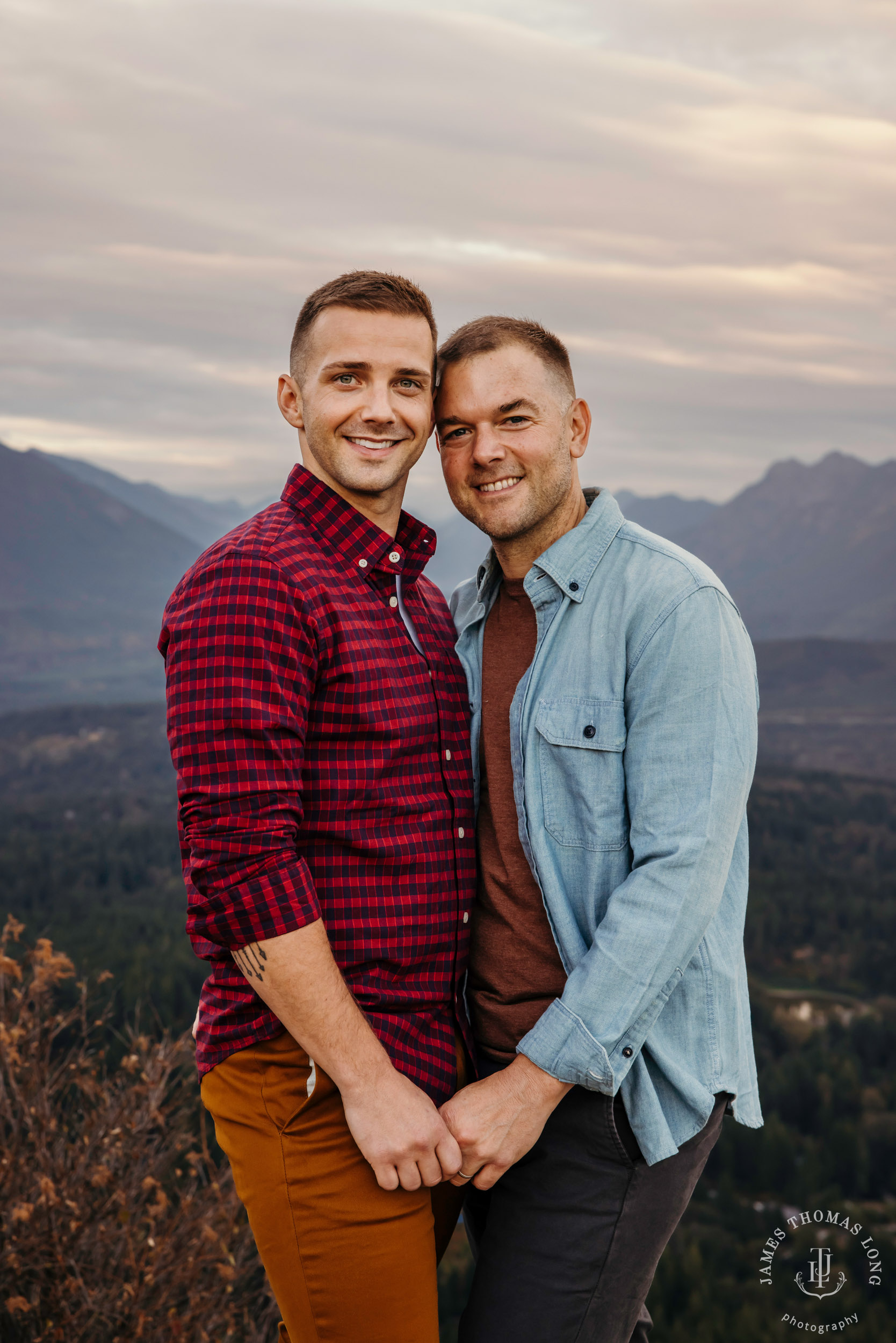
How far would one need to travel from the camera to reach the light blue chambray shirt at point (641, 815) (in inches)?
106

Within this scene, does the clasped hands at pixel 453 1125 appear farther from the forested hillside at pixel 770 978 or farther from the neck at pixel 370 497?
the forested hillside at pixel 770 978

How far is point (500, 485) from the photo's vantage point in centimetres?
326

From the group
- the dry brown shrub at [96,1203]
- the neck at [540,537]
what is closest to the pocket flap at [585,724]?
the neck at [540,537]

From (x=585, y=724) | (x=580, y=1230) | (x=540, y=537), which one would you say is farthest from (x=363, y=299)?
(x=580, y=1230)

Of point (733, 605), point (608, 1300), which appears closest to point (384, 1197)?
point (608, 1300)

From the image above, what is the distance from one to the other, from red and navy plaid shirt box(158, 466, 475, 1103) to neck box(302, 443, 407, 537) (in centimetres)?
7

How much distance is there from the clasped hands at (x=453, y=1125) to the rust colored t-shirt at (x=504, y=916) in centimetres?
25

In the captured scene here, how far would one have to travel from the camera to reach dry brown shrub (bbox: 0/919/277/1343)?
6625mm

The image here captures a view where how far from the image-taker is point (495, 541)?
A: 3379 mm

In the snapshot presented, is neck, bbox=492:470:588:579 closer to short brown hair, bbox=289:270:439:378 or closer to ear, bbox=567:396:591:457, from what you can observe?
ear, bbox=567:396:591:457

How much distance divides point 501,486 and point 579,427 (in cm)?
38

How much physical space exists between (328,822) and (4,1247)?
5.44 metres

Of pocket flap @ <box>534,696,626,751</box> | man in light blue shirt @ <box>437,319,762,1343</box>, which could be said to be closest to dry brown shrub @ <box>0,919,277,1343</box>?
man in light blue shirt @ <box>437,319,762,1343</box>

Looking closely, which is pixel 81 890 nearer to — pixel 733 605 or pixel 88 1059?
pixel 88 1059
